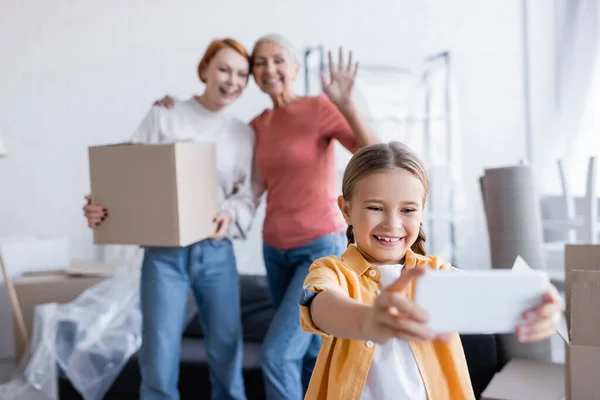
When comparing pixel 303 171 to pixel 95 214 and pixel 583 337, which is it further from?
pixel 583 337

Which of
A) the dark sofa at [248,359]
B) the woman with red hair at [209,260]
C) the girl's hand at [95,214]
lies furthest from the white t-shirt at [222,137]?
the dark sofa at [248,359]

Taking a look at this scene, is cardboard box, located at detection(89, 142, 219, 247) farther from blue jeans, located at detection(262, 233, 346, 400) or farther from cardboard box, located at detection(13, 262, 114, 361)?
cardboard box, located at detection(13, 262, 114, 361)

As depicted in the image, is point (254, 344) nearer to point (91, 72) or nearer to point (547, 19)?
point (91, 72)

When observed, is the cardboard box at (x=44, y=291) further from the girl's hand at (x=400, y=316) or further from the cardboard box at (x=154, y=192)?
the girl's hand at (x=400, y=316)

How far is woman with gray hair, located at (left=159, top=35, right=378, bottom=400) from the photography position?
1713mm

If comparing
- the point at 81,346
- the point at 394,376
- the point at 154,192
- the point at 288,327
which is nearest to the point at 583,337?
the point at 394,376

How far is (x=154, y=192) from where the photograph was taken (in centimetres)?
172

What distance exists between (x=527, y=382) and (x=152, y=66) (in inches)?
104

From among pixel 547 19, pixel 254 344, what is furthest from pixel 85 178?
pixel 547 19

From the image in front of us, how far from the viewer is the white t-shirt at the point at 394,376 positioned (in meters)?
0.99

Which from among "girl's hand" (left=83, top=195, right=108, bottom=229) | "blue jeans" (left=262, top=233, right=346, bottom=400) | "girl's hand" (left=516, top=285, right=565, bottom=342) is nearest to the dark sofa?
"blue jeans" (left=262, top=233, right=346, bottom=400)

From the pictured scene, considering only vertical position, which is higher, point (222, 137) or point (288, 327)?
point (222, 137)

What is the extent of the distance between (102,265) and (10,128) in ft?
4.05

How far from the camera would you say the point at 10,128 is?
365 cm
